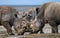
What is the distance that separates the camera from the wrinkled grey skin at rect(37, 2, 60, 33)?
8914 mm

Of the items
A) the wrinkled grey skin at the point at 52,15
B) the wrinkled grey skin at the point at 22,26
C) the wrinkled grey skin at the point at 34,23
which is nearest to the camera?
the wrinkled grey skin at the point at 22,26

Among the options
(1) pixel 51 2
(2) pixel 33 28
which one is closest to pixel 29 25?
(2) pixel 33 28

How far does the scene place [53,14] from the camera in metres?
8.96

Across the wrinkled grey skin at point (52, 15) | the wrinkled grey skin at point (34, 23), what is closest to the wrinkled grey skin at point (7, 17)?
the wrinkled grey skin at point (34, 23)

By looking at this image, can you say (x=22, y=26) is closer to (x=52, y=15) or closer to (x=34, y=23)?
(x=34, y=23)

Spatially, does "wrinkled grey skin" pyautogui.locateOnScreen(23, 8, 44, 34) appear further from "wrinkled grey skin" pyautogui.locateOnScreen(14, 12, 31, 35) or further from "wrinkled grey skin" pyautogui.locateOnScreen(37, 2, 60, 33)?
"wrinkled grey skin" pyautogui.locateOnScreen(37, 2, 60, 33)

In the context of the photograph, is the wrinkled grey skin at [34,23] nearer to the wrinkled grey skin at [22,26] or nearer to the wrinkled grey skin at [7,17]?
the wrinkled grey skin at [22,26]

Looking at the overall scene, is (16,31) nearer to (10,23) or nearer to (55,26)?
(10,23)

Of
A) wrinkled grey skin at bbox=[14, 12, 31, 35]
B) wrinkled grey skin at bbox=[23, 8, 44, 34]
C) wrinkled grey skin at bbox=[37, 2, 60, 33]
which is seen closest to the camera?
wrinkled grey skin at bbox=[14, 12, 31, 35]

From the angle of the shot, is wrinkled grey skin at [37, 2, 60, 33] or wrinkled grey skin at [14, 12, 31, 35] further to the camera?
wrinkled grey skin at [37, 2, 60, 33]

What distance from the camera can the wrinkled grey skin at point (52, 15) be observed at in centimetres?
891

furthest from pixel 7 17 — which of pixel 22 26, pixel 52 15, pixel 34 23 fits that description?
pixel 52 15

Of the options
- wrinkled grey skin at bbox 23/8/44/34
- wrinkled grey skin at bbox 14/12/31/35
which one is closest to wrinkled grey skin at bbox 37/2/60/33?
wrinkled grey skin at bbox 23/8/44/34

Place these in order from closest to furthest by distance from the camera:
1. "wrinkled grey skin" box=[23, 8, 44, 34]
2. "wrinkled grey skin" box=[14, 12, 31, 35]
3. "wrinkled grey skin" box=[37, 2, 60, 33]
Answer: "wrinkled grey skin" box=[14, 12, 31, 35]
"wrinkled grey skin" box=[23, 8, 44, 34]
"wrinkled grey skin" box=[37, 2, 60, 33]
